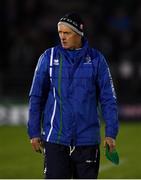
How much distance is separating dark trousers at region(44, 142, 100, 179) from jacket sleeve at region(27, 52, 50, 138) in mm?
202

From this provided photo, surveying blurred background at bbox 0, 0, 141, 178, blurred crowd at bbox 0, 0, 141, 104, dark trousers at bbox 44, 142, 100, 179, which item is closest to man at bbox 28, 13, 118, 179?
dark trousers at bbox 44, 142, 100, 179

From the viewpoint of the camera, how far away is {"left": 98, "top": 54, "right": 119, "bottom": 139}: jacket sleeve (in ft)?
25.5

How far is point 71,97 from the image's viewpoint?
7.72 m

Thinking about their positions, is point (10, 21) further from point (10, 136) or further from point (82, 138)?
point (82, 138)

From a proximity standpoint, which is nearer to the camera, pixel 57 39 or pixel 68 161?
pixel 68 161

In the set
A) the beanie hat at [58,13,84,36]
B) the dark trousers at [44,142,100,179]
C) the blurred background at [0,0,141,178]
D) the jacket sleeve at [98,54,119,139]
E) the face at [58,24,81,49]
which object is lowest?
the blurred background at [0,0,141,178]

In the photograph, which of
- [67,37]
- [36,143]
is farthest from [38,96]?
[67,37]

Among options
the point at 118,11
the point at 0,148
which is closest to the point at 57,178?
the point at 0,148

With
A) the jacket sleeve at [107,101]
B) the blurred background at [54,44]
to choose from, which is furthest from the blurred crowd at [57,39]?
the jacket sleeve at [107,101]

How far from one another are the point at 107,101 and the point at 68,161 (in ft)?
2.20

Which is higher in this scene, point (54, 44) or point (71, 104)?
point (71, 104)

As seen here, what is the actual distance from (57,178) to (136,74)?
567 inches

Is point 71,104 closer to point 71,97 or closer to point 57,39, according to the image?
point 71,97

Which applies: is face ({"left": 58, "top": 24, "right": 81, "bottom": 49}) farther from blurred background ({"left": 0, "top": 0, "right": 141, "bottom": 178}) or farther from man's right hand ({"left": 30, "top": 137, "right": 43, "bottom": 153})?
blurred background ({"left": 0, "top": 0, "right": 141, "bottom": 178})
